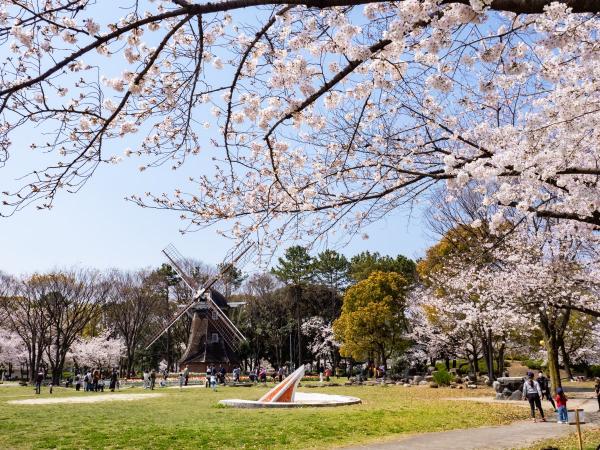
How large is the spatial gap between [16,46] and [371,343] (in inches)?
1258

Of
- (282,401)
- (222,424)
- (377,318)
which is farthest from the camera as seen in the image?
(377,318)

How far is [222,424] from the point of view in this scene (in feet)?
38.7

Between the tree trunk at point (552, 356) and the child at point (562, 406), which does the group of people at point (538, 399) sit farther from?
the tree trunk at point (552, 356)

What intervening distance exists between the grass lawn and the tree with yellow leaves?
16090mm

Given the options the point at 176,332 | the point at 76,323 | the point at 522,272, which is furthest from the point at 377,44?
the point at 176,332

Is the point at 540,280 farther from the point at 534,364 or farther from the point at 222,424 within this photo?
the point at 534,364

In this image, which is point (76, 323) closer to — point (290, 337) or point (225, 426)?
point (290, 337)

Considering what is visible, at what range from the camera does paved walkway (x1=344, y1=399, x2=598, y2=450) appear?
9086mm

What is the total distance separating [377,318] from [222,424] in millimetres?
22391

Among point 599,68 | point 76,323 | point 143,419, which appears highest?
Result: point 599,68

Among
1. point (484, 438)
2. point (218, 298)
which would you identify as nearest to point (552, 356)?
point (484, 438)

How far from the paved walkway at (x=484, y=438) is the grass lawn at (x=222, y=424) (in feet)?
2.11

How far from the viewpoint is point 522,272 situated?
16.4 m

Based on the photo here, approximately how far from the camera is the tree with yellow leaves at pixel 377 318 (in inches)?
1307
